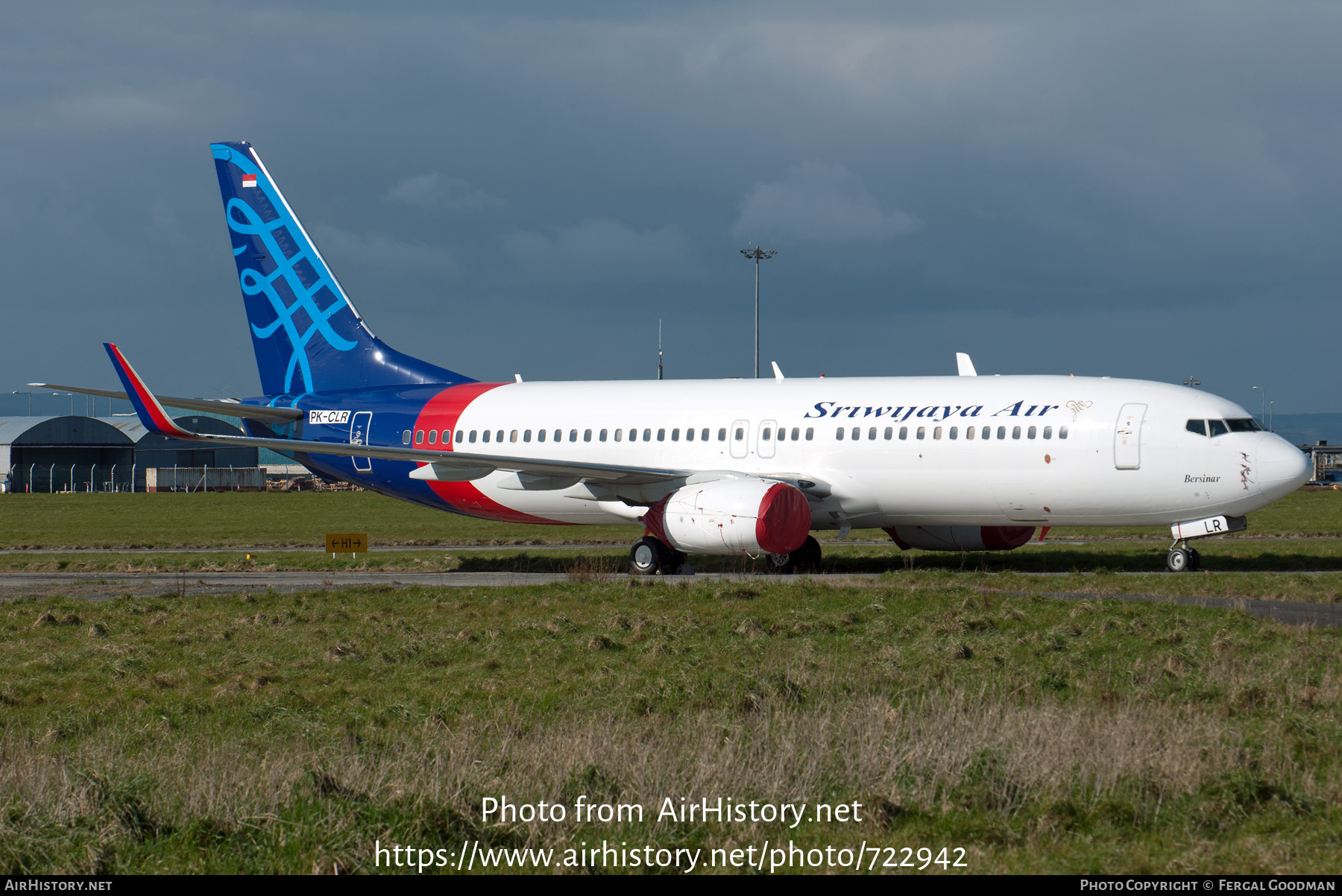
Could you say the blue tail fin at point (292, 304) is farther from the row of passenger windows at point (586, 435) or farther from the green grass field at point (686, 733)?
the green grass field at point (686, 733)

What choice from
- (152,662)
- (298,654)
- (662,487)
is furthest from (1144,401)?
(152,662)

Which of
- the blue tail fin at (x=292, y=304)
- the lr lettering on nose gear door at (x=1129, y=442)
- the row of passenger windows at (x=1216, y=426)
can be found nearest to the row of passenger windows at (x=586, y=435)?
the blue tail fin at (x=292, y=304)

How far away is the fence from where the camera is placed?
9819cm

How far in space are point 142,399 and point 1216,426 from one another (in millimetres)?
19876

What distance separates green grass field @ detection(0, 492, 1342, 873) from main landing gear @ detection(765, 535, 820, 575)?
453 cm

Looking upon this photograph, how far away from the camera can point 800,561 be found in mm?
26250

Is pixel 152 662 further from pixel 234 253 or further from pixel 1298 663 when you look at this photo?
pixel 234 253

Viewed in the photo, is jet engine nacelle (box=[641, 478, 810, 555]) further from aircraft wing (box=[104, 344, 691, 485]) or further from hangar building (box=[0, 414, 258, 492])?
hangar building (box=[0, 414, 258, 492])

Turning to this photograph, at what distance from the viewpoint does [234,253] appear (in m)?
31.8

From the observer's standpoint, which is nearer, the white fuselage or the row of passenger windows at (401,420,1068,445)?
the white fuselage

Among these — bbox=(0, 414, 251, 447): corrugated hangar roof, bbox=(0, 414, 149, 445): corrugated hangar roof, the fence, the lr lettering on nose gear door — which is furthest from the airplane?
bbox=(0, 414, 251, 447): corrugated hangar roof

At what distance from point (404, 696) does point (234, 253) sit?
22.0 metres

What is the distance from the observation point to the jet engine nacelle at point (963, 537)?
26422 mm

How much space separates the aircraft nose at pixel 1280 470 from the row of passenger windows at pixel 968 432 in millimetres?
3363
